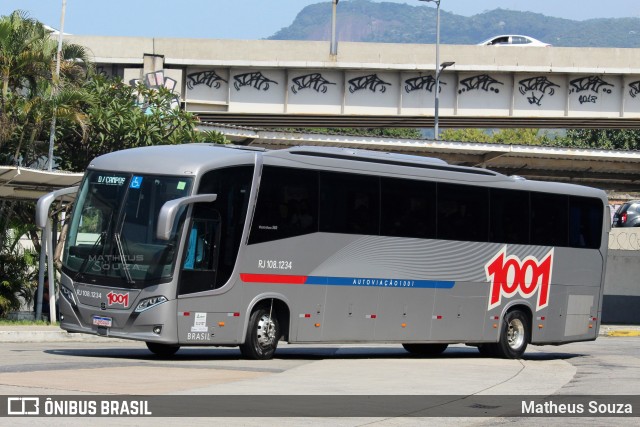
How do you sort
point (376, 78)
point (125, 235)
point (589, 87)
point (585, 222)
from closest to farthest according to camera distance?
1. point (125, 235)
2. point (585, 222)
3. point (376, 78)
4. point (589, 87)

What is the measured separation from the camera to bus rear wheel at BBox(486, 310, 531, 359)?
24.0 meters

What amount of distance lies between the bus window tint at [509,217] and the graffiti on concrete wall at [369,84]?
3321 cm

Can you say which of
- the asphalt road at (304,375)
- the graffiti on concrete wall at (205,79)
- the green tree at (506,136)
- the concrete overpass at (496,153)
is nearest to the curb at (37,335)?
the asphalt road at (304,375)

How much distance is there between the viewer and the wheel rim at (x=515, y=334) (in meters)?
24.2

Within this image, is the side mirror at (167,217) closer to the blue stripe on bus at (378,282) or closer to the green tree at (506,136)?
the blue stripe on bus at (378,282)

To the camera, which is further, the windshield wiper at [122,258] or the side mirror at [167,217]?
the windshield wiper at [122,258]

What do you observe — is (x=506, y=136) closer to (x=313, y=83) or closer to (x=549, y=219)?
(x=313, y=83)

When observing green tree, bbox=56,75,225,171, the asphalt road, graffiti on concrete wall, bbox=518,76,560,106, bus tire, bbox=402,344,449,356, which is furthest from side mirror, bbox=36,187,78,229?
graffiti on concrete wall, bbox=518,76,560,106

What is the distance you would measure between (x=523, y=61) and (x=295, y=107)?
431 inches

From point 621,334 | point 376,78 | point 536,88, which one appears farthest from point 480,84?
point 621,334

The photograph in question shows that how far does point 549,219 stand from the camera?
24516 millimetres

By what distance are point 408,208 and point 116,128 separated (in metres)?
21.3

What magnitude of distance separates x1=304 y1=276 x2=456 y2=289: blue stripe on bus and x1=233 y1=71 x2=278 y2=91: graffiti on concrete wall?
114ft

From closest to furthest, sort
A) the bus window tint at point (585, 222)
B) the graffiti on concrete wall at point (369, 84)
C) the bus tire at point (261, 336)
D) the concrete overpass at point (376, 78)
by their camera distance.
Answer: the bus tire at point (261, 336)
the bus window tint at point (585, 222)
the concrete overpass at point (376, 78)
the graffiti on concrete wall at point (369, 84)
